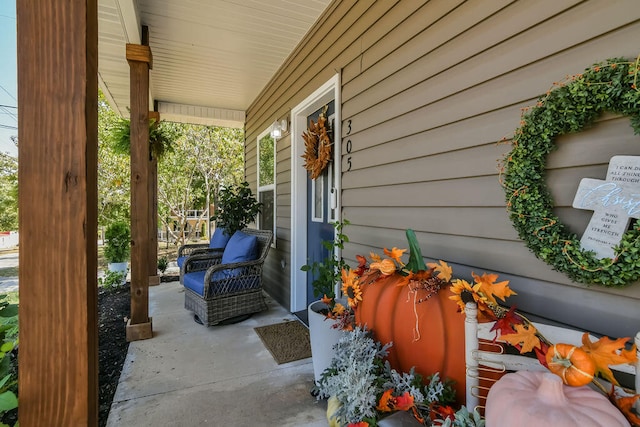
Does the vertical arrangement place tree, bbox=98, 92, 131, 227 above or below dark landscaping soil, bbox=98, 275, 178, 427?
above

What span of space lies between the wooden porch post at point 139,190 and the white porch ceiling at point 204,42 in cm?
38

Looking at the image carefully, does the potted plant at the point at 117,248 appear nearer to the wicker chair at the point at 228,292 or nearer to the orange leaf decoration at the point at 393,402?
the wicker chair at the point at 228,292

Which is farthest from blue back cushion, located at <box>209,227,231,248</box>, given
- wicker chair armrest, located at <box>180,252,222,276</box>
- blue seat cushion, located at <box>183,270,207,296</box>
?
blue seat cushion, located at <box>183,270,207,296</box>

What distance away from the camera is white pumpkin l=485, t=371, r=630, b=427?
0.78 m

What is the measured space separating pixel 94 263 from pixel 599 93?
4.95ft

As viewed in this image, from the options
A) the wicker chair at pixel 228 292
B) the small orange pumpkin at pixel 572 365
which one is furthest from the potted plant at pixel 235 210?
the small orange pumpkin at pixel 572 365

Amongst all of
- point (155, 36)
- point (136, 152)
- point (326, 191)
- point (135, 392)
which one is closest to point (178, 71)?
point (155, 36)

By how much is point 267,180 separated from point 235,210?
1.97 feet

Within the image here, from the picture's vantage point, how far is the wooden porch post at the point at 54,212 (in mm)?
797

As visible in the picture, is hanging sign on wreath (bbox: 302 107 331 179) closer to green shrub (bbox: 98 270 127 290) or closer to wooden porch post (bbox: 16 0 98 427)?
wooden porch post (bbox: 16 0 98 427)

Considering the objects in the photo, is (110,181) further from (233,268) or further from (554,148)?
(554,148)

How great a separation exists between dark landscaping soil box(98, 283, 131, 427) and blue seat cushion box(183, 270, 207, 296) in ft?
2.18

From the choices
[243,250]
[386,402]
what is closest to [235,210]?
[243,250]

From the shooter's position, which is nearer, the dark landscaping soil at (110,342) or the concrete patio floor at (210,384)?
the concrete patio floor at (210,384)
